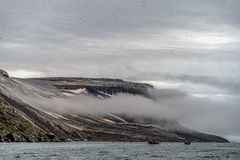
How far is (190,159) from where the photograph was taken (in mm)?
190125

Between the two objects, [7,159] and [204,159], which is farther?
[204,159]

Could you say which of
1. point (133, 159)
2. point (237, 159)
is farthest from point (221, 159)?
point (133, 159)

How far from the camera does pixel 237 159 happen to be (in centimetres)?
19625

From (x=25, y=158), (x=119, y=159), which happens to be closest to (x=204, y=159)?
(x=119, y=159)

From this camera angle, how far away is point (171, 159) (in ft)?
624

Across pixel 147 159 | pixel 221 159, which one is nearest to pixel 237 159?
pixel 221 159

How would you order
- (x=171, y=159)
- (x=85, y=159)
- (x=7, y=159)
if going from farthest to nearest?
(x=171, y=159) < (x=85, y=159) < (x=7, y=159)

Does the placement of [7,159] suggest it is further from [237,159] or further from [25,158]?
[237,159]

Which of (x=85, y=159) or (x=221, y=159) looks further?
(x=221, y=159)

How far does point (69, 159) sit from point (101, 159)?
11296 millimetres

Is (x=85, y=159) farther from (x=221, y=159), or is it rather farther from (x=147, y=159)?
(x=221, y=159)

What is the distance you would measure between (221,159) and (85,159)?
52.5 metres

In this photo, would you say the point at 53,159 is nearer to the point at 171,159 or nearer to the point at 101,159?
the point at 101,159

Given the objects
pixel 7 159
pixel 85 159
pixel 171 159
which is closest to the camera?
pixel 7 159
